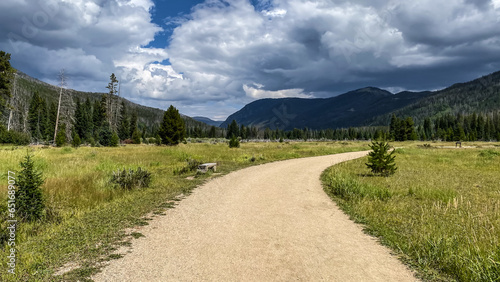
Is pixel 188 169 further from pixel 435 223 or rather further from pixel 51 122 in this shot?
pixel 51 122

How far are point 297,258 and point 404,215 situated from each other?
16.0 ft

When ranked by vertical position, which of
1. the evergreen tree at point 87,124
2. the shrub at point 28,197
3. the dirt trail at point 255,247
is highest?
the evergreen tree at point 87,124

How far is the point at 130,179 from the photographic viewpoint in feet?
37.2

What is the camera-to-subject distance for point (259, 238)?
19.7 feet

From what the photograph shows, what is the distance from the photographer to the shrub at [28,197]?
6816mm

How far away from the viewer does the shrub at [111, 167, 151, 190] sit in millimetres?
11180

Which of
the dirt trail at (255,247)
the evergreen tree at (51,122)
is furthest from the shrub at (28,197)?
the evergreen tree at (51,122)

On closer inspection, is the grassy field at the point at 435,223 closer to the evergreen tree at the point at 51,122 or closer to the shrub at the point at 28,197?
the shrub at the point at 28,197

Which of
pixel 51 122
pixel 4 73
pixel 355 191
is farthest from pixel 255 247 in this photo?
pixel 51 122

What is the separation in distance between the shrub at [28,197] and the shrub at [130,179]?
3876 millimetres

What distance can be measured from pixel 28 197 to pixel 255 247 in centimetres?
646

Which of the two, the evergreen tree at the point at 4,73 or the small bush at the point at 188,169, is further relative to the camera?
the evergreen tree at the point at 4,73

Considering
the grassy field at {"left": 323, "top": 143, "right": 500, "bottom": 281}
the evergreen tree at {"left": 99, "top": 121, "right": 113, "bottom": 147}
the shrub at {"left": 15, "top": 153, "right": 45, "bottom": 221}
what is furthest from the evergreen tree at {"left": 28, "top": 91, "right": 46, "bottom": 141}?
the grassy field at {"left": 323, "top": 143, "right": 500, "bottom": 281}

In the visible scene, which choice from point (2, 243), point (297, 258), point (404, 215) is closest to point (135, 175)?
point (2, 243)
